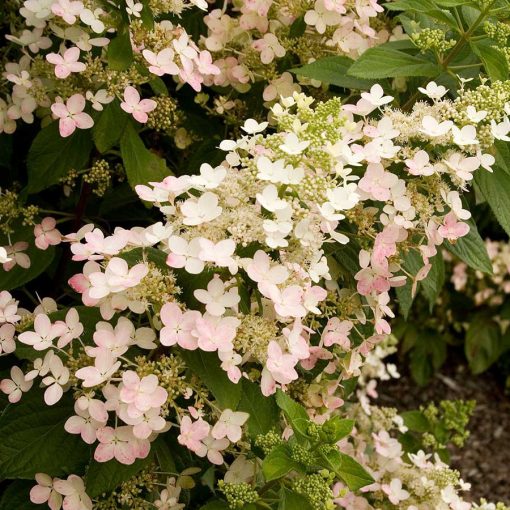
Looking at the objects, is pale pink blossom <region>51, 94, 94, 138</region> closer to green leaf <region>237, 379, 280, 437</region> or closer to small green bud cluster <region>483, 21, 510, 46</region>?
green leaf <region>237, 379, 280, 437</region>

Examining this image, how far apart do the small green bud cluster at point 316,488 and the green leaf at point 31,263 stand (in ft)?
2.17

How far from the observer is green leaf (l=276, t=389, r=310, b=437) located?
3.90 feet

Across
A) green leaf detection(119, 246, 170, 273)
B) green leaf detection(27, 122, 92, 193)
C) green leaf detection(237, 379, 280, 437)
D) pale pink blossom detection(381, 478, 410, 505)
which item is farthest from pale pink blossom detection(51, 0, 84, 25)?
pale pink blossom detection(381, 478, 410, 505)

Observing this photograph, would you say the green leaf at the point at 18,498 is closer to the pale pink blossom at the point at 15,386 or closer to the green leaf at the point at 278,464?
the pale pink blossom at the point at 15,386

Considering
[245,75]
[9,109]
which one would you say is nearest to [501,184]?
[245,75]

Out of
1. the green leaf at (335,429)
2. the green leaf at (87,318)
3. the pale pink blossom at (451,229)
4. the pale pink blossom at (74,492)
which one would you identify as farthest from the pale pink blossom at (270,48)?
the pale pink blossom at (74,492)

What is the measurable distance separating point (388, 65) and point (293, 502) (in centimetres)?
75

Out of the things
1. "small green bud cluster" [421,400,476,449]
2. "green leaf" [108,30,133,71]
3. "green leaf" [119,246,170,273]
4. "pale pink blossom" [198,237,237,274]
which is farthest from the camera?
"small green bud cluster" [421,400,476,449]

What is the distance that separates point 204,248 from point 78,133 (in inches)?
22.9

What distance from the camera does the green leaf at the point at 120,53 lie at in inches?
52.9

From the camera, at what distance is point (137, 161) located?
146cm

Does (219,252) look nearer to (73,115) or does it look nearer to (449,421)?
(73,115)

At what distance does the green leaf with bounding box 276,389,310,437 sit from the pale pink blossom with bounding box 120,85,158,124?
1.74 feet

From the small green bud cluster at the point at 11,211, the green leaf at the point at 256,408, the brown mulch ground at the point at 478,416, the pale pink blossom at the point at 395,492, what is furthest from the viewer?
the brown mulch ground at the point at 478,416
